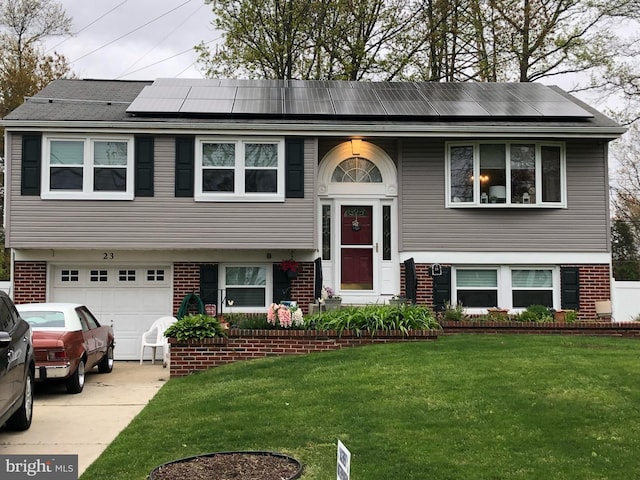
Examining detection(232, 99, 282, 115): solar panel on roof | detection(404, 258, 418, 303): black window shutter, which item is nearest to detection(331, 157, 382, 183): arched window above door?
detection(232, 99, 282, 115): solar panel on roof

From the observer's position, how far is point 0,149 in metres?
28.2

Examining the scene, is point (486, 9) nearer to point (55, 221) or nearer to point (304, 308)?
point (304, 308)

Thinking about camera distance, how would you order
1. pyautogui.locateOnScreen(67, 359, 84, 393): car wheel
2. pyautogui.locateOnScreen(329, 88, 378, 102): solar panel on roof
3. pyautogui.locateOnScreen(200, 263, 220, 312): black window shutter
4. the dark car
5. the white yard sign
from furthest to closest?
pyautogui.locateOnScreen(329, 88, 378, 102): solar panel on roof < pyautogui.locateOnScreen(200, 263, 220, 312): black window shutter < pyautogui.locateOnScreen(67, 359, 84, 393): car wheel < the dark car < the white yard sign

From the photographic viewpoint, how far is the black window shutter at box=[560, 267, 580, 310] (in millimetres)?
15906

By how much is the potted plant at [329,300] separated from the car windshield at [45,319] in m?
5.63

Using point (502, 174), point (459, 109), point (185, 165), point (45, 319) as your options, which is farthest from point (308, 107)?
point (45, 319)

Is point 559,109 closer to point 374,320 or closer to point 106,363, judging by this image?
point 374,320

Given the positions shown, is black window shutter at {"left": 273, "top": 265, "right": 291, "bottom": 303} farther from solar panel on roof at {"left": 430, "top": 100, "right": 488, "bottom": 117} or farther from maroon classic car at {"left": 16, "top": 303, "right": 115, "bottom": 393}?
solar panel on roof at {"left": 430, "top": 100, "right": 488, "bottom": 117}

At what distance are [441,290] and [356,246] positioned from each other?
226cm

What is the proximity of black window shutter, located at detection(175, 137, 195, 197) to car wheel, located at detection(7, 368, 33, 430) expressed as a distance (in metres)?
7.67

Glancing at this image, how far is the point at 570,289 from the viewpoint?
15.9m

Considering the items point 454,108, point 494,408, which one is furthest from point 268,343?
point 454,108

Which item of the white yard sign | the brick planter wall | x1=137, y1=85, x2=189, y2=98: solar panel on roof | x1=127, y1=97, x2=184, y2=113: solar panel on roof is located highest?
x1=137, y1=85, x2=189, y2=98: solar panel on roof

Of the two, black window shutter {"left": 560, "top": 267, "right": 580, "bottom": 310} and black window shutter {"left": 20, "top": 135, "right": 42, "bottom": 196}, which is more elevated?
black window shutter {"left": 20, "top": 135, "right": 42, "bottom": 196}
